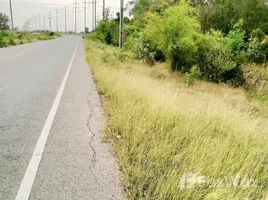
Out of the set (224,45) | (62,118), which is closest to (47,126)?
(62,118)

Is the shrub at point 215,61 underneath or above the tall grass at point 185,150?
above

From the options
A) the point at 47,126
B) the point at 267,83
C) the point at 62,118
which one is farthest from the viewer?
the point at 267,83

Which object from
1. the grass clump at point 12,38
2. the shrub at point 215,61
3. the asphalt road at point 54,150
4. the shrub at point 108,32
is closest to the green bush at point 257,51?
the shrub at point 215,61

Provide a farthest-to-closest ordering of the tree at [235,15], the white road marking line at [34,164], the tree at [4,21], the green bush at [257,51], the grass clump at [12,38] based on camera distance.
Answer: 1. the tree at [4,21]
2. the grass clump at [12,38]
3. the tree at [235,15]
4. the green bush at [257,51]
5. the white road marking line at [34,164]

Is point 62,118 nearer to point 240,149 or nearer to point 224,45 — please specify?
point 240,149

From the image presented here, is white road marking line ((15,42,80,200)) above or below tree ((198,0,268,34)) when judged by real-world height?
below

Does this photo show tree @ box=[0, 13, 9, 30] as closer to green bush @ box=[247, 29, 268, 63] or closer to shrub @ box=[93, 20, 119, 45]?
shrub @ box=[93, 20, 119, 45]

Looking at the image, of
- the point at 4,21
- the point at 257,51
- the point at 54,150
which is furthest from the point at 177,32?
the point at 4,21

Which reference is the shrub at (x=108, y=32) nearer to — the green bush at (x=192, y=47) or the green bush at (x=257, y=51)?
the green bush at (x=257, y=51)

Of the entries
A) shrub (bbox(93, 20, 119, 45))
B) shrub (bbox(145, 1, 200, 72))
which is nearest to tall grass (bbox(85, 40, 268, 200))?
shrub (bbox(145, 1, 200, 72))

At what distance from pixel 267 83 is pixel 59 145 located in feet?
39.1

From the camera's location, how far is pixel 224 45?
13281 millimetres

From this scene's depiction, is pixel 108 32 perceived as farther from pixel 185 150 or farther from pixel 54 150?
pixel 185 150

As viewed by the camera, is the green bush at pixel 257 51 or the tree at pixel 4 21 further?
the tree at pixel 4 21
